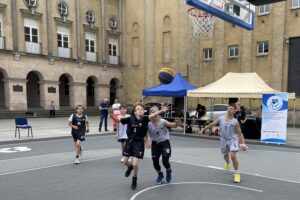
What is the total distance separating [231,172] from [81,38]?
26406 millimetres

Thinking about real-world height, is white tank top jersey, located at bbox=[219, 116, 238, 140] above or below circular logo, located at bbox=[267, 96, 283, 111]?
below

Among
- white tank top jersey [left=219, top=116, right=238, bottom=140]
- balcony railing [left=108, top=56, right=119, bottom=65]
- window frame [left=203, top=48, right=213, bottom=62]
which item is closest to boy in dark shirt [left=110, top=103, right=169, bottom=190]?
white tank top jersey [left=219, top=116, right=238, bottom=140]

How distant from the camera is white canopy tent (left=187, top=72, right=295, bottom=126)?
44.6 ft

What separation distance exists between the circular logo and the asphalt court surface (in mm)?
2197

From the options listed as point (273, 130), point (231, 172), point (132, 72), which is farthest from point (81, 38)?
point (231, 172)

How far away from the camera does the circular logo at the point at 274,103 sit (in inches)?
488

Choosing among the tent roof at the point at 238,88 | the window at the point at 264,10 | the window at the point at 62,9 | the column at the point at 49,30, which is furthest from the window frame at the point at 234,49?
the column at the point at 49,30

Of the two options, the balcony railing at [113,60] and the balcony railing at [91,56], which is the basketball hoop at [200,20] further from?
the balcony railing at [113,60]

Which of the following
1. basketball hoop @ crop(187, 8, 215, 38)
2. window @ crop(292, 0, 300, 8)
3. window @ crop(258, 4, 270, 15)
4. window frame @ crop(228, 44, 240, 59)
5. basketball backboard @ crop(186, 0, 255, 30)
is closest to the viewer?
basketball backboard @ crop(186, 0, 255, 30)

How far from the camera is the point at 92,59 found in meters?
31.8

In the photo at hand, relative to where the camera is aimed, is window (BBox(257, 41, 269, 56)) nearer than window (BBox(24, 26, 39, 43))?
Yes

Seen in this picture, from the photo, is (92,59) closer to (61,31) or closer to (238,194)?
(61,31)

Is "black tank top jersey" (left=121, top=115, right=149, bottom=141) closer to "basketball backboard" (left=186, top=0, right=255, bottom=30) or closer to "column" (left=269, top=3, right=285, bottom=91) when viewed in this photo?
"basketball backboard" (left=186, top=0, right=255, bottom=30)

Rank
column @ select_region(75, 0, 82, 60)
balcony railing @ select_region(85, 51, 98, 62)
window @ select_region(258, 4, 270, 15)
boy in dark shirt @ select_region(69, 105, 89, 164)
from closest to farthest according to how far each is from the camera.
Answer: boy in dark shirt @ select_region(69, 105, 89, 164) → window @ select_region(258, 4, 270, 15) → column @ select_region(75, 0, 82, 60) → balcony railing @ select_region(85, 51, 98, 62)
